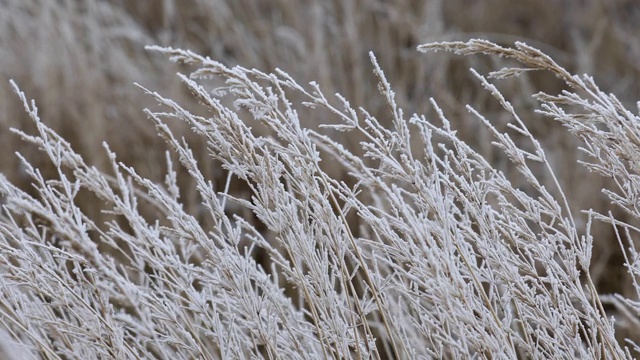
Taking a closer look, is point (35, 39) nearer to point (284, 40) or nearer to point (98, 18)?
point (98, 18)

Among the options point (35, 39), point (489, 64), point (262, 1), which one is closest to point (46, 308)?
point (35, 39)

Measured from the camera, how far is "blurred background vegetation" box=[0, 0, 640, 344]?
12.3ft

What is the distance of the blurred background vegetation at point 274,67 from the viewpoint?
3.73 meters

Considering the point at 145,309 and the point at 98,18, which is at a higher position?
the point at 98,18

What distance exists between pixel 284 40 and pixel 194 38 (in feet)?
4.45

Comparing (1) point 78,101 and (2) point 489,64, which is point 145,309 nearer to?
(1) point 78,101

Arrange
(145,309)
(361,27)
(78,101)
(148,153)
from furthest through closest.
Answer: (361,27)
(78,101)
(148,153)
(145,309)

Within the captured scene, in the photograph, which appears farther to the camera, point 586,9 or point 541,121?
point 586,9

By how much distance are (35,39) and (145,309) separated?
398cm

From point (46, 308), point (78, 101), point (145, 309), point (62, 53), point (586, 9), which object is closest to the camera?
point (145, 309)

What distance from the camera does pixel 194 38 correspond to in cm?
572

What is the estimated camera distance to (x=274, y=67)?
4457 millimetres

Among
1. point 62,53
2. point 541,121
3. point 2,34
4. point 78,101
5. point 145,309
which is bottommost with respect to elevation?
point 145,309

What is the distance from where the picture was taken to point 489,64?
5.32 metres
